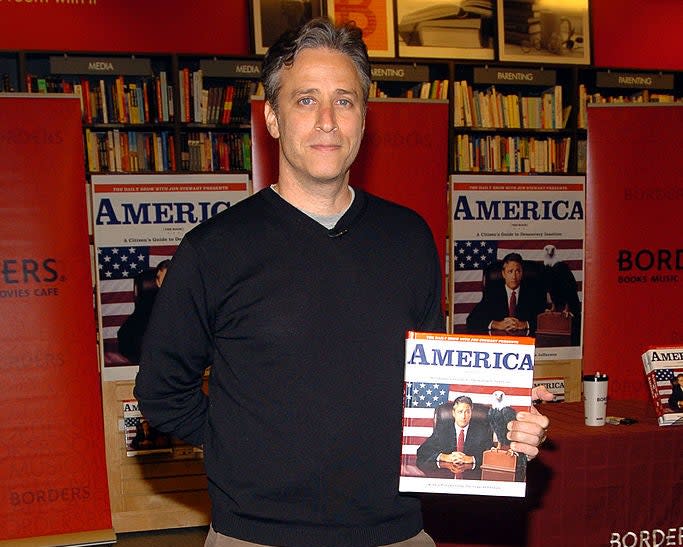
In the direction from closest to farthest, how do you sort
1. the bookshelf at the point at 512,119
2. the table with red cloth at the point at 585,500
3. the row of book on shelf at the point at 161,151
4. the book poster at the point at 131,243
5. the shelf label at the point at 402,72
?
1. the table with red cloth at the point at 585,500
2. the book poster at the point at 131,243
3. the row of book on shelf at the point at 161,151
4. the shelf label at the point at 402,72
5. the bookshelf at the point at 512,119

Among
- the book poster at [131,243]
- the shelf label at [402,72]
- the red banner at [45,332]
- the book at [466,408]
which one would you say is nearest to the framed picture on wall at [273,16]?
the shelf label at [402,72]

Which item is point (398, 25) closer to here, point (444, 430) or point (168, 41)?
point (168, 41)

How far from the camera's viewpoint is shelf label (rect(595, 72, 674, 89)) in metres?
6.07

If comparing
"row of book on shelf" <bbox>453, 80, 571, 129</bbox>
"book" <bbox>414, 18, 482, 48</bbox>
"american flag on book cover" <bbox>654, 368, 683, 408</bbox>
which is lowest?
"american flag on book cover" <bbox>654, 368, 683, 408</bbox>

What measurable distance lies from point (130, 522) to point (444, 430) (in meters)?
3.41

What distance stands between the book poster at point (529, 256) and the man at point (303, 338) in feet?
11.0

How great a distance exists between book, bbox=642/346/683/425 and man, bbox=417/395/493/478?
1.53 metres

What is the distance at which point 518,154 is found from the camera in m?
6.20

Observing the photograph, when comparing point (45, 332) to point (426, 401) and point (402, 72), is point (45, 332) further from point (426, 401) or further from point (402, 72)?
point (402, 72)

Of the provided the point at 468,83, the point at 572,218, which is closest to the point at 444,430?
the point at 572,218

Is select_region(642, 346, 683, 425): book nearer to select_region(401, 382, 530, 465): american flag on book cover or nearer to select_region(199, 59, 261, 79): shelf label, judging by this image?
select_region(401, 382, 530, 465): american flag on book cover

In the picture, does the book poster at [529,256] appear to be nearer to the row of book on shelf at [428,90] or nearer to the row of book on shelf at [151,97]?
the row of book on shelf at [428,90]

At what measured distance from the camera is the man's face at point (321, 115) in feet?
5.05

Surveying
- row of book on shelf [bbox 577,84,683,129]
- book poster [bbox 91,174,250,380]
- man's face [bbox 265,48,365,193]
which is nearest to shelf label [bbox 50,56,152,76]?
book poster [bbox 91,174,250,380]
